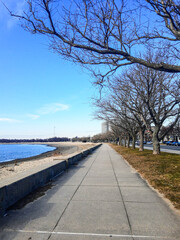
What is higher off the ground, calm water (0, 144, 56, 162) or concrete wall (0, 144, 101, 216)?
concrete wall (0, 144, 101, 216)

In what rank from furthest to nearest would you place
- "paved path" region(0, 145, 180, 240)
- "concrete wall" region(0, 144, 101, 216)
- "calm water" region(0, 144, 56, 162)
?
1. "calm water" region(0, 144, 56, 162)
2. "concrete wall" region(0, 144, 101, 216)
3. "paved path" region(0, 145, 180, 240)

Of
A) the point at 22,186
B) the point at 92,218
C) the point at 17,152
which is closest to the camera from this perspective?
the point at 92,218

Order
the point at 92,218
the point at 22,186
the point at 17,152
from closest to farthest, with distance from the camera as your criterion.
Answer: the point at 92,218 < the point at 22,186 < the point at 17,152

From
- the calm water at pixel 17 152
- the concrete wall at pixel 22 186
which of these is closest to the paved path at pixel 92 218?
the concrete wall at pixel 22 186

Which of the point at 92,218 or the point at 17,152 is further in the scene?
the point at 17,152

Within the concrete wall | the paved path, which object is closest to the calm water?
the concrete wall

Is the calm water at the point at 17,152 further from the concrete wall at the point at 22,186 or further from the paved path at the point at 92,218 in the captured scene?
the paved path at the point at 92,218

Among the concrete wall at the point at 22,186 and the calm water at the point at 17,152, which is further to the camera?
the calm water at the point at 17,152

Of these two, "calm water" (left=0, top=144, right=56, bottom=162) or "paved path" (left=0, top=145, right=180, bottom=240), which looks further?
"calm water" (left=0, top=144, right=56, bottom=162)

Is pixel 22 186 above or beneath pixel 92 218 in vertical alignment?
above

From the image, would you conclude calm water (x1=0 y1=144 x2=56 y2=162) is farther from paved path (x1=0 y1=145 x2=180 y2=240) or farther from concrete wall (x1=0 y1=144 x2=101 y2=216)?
paved path (x1=0 y1=145 x2=180 y2=240)

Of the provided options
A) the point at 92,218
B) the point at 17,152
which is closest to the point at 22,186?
the point at 92,218

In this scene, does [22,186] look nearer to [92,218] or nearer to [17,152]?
[92,218]

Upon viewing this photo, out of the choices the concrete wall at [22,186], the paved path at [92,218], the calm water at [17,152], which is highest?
the concrete wall at [22,186]
